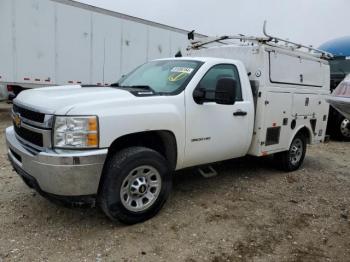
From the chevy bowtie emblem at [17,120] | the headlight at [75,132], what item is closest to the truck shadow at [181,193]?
the headlight at [75,132]

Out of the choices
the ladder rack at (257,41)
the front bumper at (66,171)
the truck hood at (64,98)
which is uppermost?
the ladder rack at (257,41)

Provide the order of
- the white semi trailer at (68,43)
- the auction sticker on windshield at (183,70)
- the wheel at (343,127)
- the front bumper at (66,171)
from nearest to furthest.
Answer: the front bumper at (66,171)
the auction sticker on windshield at (183,70)
the wheel at (343,127)
the white semi trailer at (68,43)

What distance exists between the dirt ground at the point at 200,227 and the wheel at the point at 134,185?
0.57 feet

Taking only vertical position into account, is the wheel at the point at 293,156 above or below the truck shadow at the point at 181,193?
above

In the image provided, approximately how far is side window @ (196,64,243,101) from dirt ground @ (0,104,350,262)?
1.39 m

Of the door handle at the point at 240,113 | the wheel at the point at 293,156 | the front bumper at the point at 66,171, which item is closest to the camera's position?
the front bumper at the point at 66,171

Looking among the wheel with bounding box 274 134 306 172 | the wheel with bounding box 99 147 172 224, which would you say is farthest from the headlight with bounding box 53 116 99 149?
the wheel with bounding box 274 134 306 172

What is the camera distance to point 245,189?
532cm

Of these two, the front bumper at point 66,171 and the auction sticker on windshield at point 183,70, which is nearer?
the front bumper at point 66,171

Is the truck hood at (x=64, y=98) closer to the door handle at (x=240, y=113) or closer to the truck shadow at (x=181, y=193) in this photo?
the truck shadow at (x=181, y=193)

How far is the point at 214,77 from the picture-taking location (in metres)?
4.76

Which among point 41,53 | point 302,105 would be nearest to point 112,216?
point 302,105

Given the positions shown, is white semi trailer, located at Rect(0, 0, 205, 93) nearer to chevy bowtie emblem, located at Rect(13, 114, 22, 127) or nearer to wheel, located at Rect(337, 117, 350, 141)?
wheel, located at Rect(337, 117, 350, 141)

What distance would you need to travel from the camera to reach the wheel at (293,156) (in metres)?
6.26
